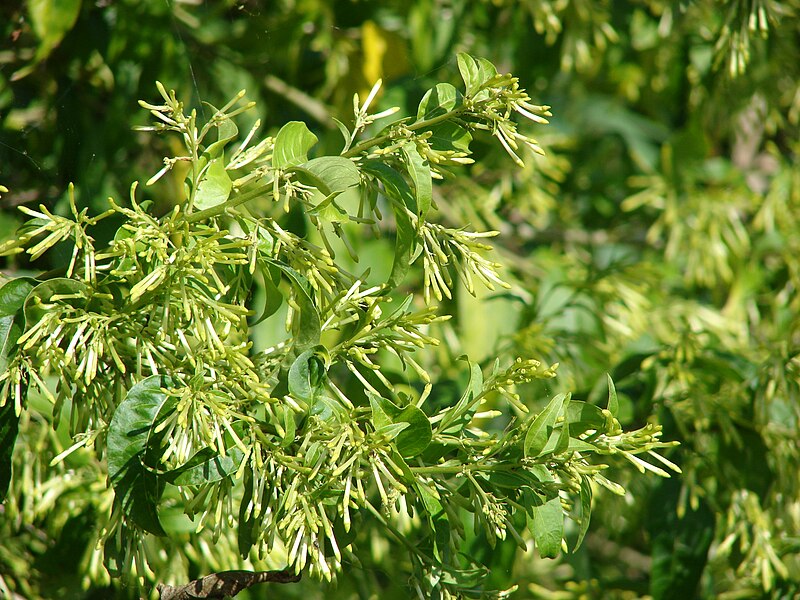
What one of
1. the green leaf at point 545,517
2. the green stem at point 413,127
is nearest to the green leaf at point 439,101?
the green stem at point 413,127

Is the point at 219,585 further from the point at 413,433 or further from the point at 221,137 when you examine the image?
the point at 221,137

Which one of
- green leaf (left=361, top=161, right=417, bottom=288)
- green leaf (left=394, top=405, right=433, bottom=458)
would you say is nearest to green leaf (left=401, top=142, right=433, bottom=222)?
green leaf (left=361, top=161, right=417, bottom=288)

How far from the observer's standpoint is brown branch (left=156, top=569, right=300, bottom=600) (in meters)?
0.50

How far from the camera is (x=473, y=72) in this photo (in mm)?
448

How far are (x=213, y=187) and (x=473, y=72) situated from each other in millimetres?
167

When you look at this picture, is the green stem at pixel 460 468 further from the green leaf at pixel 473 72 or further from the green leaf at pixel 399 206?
the green leaf at pixel 473 72

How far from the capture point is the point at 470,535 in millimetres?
714

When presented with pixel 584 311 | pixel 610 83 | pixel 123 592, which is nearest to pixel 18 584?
pixel 123 592

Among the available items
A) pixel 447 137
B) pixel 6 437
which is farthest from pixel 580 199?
pixel 6 437

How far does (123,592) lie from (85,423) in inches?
14.8

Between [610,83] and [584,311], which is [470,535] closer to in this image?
[584,311]

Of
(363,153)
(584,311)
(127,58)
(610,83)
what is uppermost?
(363,153)

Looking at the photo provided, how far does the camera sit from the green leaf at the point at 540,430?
42cm

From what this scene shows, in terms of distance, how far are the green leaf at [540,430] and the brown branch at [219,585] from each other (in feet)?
0.60
